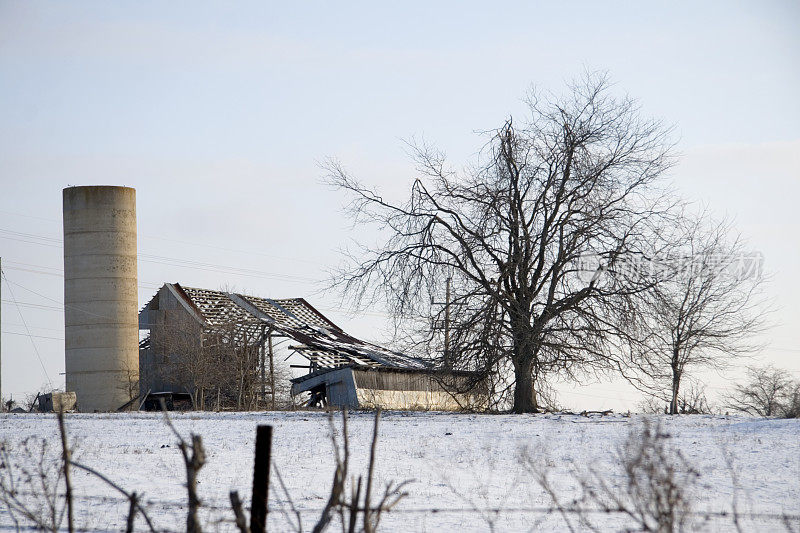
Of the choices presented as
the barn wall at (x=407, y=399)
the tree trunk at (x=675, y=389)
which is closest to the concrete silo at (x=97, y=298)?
the barn wall at (x=407, y=399)

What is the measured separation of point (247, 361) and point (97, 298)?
258 inches

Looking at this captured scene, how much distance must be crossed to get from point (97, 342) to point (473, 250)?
18.4 metres

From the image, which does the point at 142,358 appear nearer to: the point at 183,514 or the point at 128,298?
the point at 128,298

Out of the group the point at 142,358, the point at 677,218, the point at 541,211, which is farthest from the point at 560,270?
the point at 142,358

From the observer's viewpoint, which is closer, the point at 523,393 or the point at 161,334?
the point at 523,393

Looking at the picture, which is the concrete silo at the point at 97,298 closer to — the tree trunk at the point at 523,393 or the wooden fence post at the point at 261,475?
the tree trunk at the point at 523,393

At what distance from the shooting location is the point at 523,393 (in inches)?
958

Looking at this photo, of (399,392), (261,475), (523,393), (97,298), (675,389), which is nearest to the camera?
(261,475)

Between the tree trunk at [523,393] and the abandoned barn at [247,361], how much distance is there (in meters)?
8.83

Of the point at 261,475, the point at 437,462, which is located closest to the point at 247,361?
the point at 437,462

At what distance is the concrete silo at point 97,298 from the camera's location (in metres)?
35.3

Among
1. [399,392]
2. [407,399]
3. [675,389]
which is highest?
[675,389]

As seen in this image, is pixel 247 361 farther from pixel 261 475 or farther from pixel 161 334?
pixel 261 475

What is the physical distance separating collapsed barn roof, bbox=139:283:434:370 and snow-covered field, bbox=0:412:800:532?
12765 millimetres
